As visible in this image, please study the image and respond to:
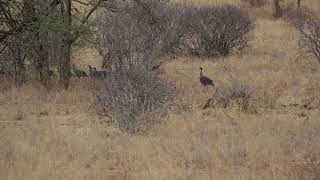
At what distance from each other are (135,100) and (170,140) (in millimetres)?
1457

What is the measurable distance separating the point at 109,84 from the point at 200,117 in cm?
189

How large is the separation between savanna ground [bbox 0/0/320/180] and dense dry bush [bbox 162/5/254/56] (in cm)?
547

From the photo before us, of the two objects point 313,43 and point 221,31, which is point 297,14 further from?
point 313,43

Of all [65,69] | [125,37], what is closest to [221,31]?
[125,37]

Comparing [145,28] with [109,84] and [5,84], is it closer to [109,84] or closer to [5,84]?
[5,84]

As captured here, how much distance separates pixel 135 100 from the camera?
1040 centimetres

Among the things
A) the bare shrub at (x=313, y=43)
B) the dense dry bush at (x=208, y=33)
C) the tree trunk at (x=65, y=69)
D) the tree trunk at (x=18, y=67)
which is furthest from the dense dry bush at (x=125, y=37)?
the bare shrub at (x=313, y=43)

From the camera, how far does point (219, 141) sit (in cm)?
898

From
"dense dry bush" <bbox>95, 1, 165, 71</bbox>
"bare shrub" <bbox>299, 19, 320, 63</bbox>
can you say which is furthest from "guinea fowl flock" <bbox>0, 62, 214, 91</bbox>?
"bare shrub" <bbox>299, 19, 320, 63</bbox>

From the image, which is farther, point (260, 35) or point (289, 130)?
point (260, 35)

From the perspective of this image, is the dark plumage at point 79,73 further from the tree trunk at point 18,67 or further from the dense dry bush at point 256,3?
the dense dry bush at point 256,3

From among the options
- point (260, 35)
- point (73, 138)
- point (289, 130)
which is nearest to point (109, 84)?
point (73, 138)

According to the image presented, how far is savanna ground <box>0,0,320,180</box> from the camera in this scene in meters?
7.38

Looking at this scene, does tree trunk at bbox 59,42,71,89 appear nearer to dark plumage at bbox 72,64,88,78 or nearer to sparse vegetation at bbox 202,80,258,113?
dark plumage at bbox 72,64,88,78
